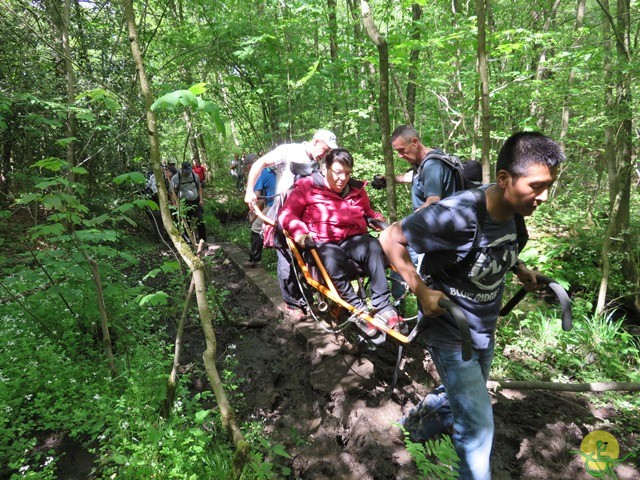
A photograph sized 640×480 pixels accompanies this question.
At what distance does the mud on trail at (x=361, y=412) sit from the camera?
8.30 feet

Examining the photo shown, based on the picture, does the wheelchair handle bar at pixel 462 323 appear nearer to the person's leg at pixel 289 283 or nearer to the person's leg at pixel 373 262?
the person's leg at pixel 373 262

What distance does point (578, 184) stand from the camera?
10.1 m

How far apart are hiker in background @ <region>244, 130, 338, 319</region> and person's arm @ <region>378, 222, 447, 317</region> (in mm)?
2045

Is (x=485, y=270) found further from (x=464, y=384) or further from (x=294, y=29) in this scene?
(x=294, y=29)

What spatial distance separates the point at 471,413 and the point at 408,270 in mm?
842

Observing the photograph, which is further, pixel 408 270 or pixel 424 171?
pixel 424 171

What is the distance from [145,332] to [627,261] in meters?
7.28

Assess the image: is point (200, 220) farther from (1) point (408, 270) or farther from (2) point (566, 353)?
(2) point (566, 353)

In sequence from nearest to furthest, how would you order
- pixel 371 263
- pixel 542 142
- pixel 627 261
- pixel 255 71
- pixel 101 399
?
1. pixel 542 142
2. pixel 101 399
3. pixel 371 263
4. pixel 627 261
5. pixel 255 71

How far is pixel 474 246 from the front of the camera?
1742mm

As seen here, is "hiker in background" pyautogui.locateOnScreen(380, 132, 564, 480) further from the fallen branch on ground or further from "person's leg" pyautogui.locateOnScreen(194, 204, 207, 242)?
"person's leg" pyautogui.locateOnScreen(194, 204, 207, 242)

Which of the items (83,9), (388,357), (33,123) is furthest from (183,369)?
(83,9)

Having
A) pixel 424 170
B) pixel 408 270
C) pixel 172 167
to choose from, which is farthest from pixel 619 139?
pixel 172 167

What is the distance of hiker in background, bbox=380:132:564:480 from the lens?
162 centimetres
